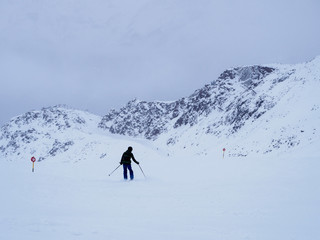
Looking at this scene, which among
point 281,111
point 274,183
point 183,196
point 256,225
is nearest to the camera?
point 256,225

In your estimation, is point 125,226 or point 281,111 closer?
point 125,226

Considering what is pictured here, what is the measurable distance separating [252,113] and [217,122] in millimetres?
13664

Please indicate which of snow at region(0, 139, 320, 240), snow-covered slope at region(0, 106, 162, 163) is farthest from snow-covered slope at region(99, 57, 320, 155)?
snow-covered slope at region(0, 106, 162, 163)

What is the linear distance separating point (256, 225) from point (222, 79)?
86.7m

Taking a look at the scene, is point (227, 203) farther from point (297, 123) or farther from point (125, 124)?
point (125, 124)

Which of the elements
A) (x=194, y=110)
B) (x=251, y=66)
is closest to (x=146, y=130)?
(x=194, y=110)

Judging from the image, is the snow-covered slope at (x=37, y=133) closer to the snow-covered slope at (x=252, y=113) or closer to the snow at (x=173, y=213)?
the snow-covered slope at (x=252, y=113)

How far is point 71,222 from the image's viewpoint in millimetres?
5133

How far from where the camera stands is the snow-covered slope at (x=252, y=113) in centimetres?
2933

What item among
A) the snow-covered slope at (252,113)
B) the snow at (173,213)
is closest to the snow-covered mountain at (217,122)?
the snow-covered slope at (252,113)

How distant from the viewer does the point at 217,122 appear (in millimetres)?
61438

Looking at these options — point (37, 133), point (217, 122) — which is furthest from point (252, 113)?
point (37, 133)

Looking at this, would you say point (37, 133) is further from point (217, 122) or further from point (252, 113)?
point (252, 113)

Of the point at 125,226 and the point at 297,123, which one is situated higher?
the point at 297,123
